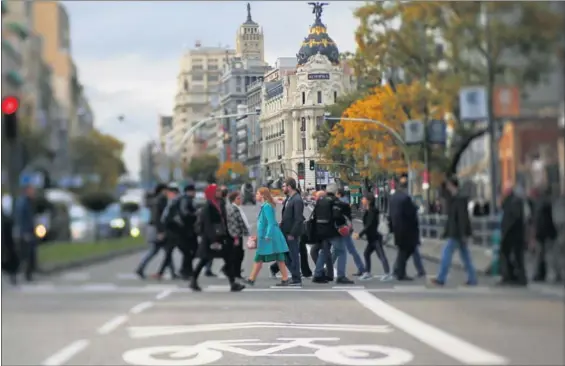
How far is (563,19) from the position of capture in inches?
77.1

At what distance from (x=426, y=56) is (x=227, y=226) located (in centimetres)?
79

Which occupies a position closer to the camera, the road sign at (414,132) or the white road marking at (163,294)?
the road sign at (414,132)

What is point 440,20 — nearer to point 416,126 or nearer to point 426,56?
point 426,56

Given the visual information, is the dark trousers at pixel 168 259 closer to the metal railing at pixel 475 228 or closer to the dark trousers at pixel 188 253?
the dark trousers at pixel 188 253

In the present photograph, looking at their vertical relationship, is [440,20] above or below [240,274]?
above

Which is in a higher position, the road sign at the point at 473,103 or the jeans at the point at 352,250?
the road sign at the point at 473,103

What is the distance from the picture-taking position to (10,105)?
8.25ft

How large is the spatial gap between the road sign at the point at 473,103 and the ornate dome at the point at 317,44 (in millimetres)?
680

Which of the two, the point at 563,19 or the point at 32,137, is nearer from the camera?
the point at 563,19

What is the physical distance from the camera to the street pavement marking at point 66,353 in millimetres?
2812

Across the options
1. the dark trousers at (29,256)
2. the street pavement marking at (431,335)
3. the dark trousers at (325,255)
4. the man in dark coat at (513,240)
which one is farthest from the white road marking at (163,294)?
the man in dark coat at (513,240)

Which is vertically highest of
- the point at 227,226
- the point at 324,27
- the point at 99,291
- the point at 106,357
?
the point at 324,27

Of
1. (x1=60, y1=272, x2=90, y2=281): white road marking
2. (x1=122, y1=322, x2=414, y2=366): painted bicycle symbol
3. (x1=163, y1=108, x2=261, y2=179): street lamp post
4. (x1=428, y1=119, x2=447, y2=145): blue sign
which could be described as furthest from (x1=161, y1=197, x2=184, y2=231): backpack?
(x1=428, y1=119, x2=447, y2=145): blue sign

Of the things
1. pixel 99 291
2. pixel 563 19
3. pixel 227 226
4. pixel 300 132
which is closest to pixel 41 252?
pixel 99 291
